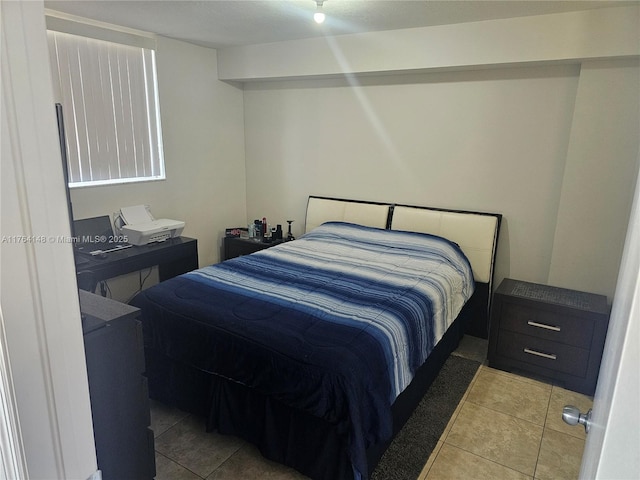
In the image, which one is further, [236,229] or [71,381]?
[236,229]

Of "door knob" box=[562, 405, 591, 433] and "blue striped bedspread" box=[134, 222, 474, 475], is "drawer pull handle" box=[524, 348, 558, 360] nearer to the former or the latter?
"blue striped bedspread" box=[134, 222, 474, 475]

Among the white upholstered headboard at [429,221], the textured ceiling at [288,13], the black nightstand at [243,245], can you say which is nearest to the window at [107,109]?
the textured ceiling at [288,13]

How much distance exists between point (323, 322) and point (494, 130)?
2.13m

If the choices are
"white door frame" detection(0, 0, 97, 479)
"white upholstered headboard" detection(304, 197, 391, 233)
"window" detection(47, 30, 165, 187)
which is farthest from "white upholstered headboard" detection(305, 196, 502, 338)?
"white door frame" detection(0, 0, 97, 479)

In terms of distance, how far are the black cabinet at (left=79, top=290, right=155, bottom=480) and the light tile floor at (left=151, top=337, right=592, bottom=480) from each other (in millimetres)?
600

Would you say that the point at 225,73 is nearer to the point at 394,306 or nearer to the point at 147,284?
the point at 147,284

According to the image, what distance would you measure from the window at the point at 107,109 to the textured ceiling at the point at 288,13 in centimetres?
25

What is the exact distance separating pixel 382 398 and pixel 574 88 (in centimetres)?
249

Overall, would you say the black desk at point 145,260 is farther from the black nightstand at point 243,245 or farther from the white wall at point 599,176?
the white wall at point 599,176

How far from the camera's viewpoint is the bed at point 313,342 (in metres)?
1.83

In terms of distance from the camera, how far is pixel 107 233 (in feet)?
11.0

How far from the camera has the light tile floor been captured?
2.03 m

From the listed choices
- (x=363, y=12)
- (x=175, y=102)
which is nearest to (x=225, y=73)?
(x=175, y=102)

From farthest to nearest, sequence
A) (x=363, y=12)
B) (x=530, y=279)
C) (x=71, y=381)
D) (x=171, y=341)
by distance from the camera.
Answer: (x=530, y=279), (x=363, y=12), (x=171, y=341), (x=71, y=381)
